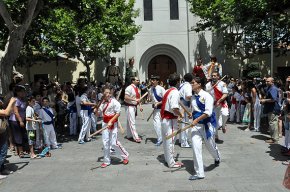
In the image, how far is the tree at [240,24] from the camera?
14.1 metres

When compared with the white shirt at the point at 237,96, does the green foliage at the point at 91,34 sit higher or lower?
higher

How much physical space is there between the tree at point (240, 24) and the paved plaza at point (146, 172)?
19.1ft

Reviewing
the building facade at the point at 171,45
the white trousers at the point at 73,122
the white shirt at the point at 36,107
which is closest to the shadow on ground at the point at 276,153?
the white shirt at the point at 36,107

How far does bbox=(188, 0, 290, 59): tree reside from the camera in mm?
14148

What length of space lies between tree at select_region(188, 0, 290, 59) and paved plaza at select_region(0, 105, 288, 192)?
581cm

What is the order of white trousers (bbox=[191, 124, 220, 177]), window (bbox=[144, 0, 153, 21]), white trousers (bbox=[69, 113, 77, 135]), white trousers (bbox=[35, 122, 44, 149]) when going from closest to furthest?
1. white trousers (bbox=[191, 124, 220, 177])
2. white trousers (bbox=[35, 122, 44, 149])
3. white trousers (bbox=[69, 113, 77, 135])
4. window (bbox=[144, 0, 153, 21])

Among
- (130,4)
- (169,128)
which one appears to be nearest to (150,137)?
(169,128)

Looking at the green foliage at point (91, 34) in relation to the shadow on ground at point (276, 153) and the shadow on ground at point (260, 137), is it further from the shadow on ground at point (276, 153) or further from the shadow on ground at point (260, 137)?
the shadow on ground at point (276, 153)

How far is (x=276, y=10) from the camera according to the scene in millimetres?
13117

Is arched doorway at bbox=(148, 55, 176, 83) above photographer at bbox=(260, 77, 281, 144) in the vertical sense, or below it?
above

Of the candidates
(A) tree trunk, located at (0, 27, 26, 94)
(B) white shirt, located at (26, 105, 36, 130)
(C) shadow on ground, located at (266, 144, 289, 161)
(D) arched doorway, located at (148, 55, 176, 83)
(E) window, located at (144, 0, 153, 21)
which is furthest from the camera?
(D) arched doorway, located at (148, 55, 176, 83)

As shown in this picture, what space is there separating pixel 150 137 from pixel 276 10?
631cm

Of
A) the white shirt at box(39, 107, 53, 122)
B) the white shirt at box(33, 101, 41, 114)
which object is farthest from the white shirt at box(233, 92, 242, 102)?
the white shirt at box(33, 101, 41, 114)

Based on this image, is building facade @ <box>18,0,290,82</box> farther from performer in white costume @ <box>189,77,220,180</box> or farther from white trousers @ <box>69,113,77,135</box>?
performer in white costume @ <box>189,77,220,180</box>
